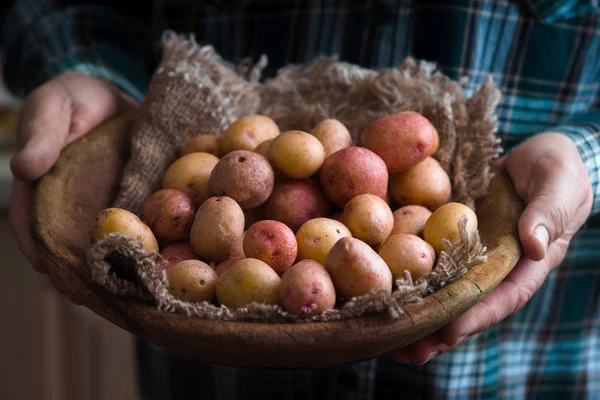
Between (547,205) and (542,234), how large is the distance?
39mm

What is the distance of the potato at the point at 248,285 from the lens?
56 centimetres

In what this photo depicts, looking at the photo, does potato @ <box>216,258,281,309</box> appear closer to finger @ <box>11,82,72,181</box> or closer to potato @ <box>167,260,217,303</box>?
potato @ <box>167,260,217,303</box>

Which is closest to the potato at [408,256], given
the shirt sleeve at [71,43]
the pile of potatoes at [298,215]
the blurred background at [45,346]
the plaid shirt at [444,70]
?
the pile of potatoes at [298,215]

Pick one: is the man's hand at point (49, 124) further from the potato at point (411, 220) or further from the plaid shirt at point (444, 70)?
the potato at point (411, 220)

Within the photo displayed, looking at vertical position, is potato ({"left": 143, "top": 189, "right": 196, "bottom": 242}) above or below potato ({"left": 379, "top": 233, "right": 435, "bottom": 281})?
below

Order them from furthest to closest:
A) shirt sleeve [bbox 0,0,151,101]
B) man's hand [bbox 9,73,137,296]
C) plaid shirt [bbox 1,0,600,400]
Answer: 1. shirt sleeve [bbox 0,0,151,101]
2. plaid shirt [bbox 1,0,600,400]
3. man's hand [bbox 9,73,137,296]

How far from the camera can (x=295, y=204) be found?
0.70 metres

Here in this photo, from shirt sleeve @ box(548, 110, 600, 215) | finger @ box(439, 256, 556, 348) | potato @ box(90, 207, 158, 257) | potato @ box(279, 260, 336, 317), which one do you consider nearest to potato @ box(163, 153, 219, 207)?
potato @ box(90, 207, 158, 257)

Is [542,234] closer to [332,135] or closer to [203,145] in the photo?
[332,135]

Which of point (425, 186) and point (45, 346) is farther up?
point (425, 186)

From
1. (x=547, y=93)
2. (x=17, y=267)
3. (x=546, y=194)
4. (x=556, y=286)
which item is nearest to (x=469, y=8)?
(x=547, y=93)

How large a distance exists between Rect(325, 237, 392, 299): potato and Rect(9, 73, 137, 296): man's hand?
36 cm

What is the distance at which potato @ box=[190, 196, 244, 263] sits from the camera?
64 cm

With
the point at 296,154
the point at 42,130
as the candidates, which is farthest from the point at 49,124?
the point at 296,154
